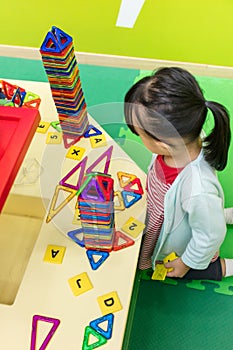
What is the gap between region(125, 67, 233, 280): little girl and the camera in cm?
81

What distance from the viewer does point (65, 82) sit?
1007mm

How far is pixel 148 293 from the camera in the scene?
1.20 m

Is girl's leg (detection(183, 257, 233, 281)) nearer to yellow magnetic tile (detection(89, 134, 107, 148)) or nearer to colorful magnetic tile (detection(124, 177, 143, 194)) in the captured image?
colorful magnetic tile (detection(124, 177, 143, 194))

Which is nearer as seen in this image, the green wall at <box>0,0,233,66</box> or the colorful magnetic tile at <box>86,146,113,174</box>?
the colorful magnetic tile at <box>86,146,113,174</box>

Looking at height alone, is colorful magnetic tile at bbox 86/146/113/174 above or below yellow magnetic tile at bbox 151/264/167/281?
above

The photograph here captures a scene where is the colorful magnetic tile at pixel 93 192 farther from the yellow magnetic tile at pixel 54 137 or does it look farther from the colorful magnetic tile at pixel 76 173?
the yellow magnetic tile at pixel 54 137

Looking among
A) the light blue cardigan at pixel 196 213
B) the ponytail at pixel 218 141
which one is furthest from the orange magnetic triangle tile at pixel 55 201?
the ponytail at pixel 218 141

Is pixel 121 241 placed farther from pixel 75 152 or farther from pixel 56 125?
pixel 56 125

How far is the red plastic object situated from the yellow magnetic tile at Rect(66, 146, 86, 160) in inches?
8.7

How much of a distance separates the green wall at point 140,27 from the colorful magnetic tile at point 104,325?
129 cm

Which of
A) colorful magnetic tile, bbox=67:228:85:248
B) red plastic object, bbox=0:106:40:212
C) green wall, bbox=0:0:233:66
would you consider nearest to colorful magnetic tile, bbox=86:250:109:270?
colorful magnetic tile, bbox=67:228:85:248

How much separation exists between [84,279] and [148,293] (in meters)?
0.39

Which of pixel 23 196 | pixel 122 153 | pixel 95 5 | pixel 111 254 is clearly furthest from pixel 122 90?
pixel 111 254

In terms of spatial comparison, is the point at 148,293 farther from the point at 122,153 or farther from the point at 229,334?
the point at 122,153
